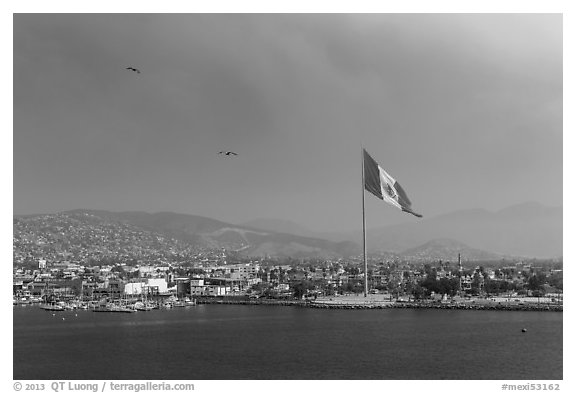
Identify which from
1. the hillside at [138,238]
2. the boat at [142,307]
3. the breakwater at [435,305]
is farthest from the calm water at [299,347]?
the hillside at [138,238]

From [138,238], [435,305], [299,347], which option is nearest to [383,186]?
[435,305]

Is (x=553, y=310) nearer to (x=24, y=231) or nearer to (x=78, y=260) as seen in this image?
(x=78, y=260)

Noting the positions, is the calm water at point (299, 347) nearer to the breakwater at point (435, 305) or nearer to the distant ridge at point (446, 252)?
the breakwater at point (435, 305)

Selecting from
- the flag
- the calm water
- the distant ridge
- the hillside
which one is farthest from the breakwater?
the distant ridge

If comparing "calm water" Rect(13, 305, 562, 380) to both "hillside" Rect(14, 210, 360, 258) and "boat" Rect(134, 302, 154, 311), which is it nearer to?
"boat" Rect(134, 302, 154, 311)

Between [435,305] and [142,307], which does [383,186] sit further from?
[142,307]
